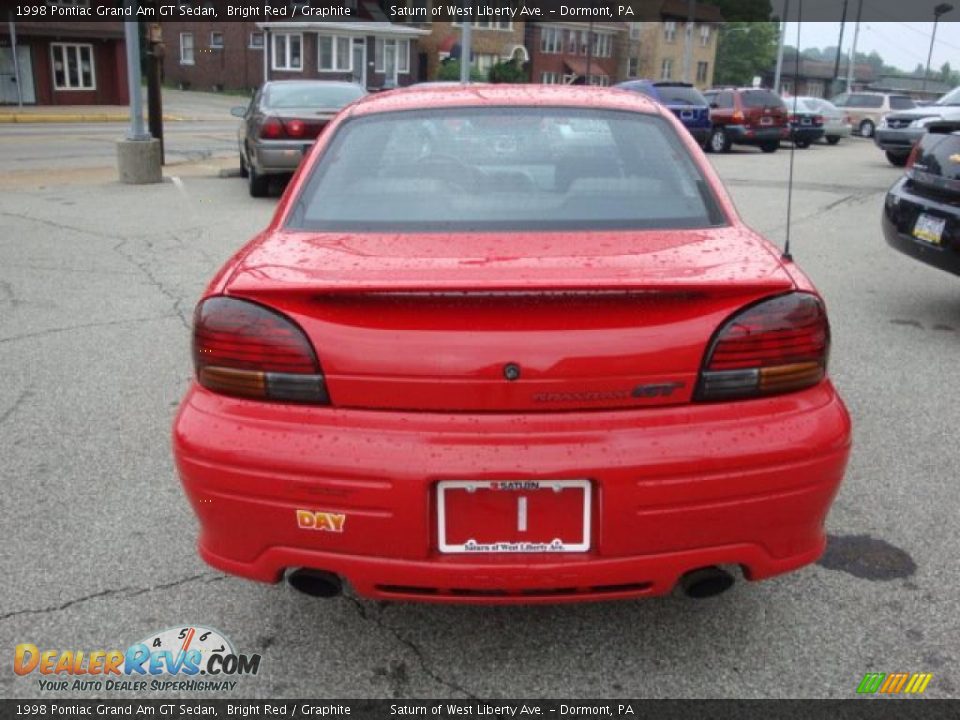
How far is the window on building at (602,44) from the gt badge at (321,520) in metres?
68.2

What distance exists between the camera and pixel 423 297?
227cm

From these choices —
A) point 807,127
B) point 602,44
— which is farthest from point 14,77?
point 602,44

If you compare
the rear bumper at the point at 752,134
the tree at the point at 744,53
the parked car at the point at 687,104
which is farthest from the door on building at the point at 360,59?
the tree at the point at 744,53

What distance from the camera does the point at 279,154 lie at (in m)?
12.0

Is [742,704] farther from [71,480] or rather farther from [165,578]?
[71,480]

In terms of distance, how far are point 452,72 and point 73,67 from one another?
879 inches

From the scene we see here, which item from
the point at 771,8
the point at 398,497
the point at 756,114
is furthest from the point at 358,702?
the point at 756,114

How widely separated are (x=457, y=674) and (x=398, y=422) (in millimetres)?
803

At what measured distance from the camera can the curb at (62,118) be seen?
94.9ft

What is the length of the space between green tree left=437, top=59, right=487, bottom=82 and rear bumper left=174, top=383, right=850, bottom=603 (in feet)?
173

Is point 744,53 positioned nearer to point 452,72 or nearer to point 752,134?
point 452,72

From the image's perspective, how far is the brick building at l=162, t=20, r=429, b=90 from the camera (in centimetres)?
5203

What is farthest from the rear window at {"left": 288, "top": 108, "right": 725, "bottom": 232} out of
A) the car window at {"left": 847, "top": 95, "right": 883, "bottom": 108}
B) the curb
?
the car window at {"left": 847, "top": 95, "right": 883, "bottom": 108}

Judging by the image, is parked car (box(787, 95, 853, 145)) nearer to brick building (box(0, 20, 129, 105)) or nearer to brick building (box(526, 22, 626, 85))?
brick building (box(0, 20, 129, 105))
